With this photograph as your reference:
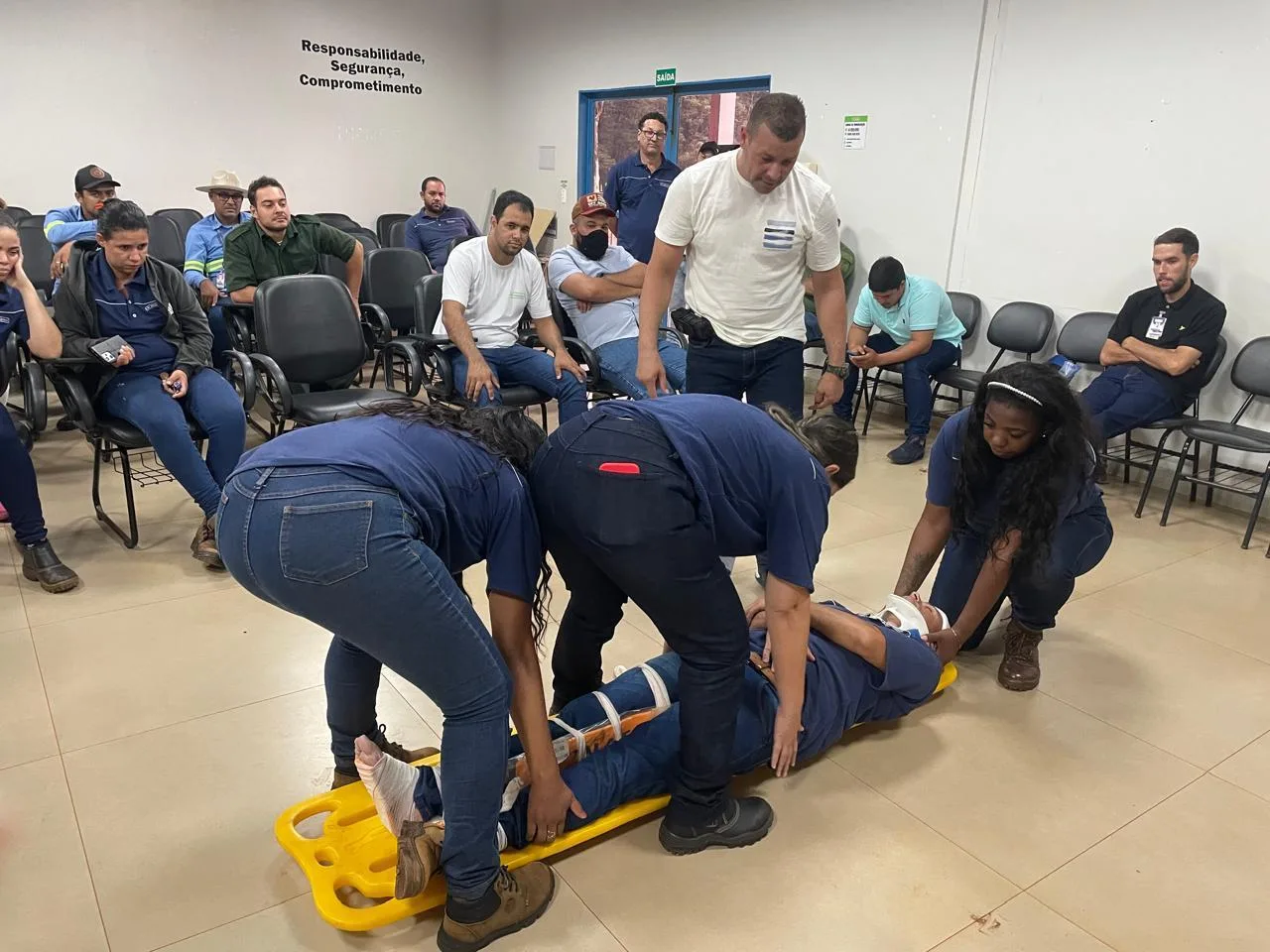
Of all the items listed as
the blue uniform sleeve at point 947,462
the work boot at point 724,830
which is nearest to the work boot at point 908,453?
the blue uniform sleeve at point 947,462

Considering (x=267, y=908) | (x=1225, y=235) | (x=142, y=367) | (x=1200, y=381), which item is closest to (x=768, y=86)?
(x=1225, y=235)

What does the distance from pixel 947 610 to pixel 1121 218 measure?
2.93 meters

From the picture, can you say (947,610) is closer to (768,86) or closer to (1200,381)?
(1200,381)

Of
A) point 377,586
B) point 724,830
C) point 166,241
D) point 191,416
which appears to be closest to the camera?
point 377,586

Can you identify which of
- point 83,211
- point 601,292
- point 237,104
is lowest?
point 601,292

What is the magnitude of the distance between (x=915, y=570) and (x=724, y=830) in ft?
3.28

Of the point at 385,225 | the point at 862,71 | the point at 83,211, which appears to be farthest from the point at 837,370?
the point at 385,225

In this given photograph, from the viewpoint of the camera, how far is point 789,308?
284 centimetres

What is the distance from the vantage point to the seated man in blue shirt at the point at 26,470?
9.64ft

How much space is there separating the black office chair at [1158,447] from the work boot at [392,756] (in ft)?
9.85

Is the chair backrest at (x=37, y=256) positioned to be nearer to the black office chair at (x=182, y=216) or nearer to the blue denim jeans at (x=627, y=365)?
the black office chair at (x=182, y=216)

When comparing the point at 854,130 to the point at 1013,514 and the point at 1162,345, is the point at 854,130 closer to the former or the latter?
the point at 1162,345

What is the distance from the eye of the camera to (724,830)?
1860 millimetres

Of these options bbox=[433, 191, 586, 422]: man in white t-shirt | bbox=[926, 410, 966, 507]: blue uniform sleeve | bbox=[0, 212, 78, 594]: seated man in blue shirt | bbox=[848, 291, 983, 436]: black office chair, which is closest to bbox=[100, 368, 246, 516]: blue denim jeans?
bbox=[0, 212, 78, 594]: seated man in blue shirt
